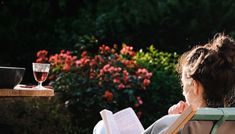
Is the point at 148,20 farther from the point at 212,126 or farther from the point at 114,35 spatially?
the point at 212,126

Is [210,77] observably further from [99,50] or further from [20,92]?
[99,50]

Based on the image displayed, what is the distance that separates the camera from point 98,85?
5.27 m

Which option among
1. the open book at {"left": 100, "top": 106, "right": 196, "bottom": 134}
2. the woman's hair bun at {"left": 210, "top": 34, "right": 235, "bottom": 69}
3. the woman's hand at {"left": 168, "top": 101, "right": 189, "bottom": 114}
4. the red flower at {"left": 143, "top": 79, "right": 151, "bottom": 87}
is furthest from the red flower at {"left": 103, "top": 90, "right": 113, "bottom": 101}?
the woman's hair bun at {"left": 210, "top": 34, "right": 235, "bottom": 69}

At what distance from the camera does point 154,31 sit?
7.97 meters

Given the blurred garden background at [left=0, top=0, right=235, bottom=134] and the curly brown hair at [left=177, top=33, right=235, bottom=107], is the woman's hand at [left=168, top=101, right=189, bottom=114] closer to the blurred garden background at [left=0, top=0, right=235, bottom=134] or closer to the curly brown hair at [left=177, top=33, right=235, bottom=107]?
the curly brown hair at [left=177, top=33, right=235, bottom=107]

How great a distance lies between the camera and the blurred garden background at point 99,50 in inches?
203

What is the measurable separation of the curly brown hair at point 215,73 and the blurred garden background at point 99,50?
278 centimetres

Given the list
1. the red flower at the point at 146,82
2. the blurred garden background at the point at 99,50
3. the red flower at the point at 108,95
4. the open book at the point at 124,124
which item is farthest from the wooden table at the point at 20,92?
the red flower at the point at 146,82

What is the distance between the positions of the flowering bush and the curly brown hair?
2.78 m

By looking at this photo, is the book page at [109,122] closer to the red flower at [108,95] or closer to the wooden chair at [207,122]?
the wooden chair at [207,122]

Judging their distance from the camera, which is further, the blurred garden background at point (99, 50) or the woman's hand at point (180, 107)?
the blurred garden background at point (99, 50)

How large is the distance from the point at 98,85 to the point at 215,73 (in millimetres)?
3023

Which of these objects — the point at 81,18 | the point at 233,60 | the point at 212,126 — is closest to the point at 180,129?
the point at 212,126

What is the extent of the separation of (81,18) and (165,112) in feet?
10.2
